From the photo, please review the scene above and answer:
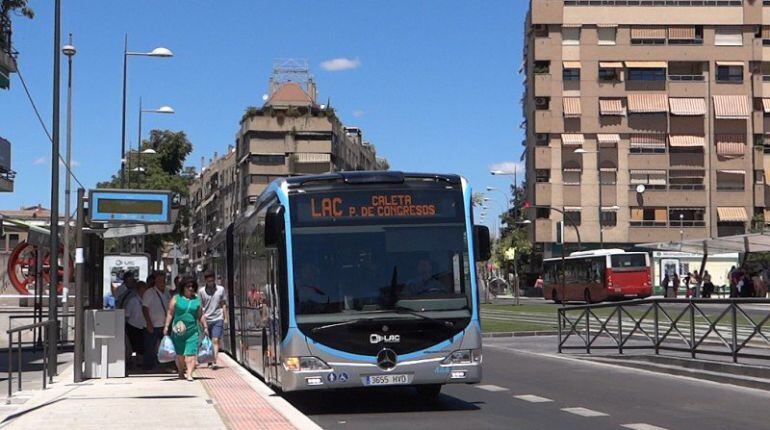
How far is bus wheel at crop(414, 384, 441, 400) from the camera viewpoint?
49.1ft

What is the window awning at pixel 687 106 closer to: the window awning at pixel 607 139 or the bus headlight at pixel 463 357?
the window awning at pixel 607 139

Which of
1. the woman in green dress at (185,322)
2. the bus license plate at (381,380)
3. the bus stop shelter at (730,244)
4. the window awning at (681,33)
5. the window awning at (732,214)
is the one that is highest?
the window awning at (681,33)

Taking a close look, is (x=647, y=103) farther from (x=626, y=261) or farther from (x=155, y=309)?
(x=155, y=309)

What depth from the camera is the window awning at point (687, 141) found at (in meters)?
80.3

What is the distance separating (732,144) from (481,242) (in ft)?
232

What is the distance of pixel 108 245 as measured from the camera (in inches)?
3366

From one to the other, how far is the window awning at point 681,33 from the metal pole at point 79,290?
223 feet

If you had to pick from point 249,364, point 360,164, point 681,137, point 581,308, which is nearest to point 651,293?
point 681,137

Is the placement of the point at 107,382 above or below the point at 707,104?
below

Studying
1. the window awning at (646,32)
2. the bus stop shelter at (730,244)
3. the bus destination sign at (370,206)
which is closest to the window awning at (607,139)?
the window awning at (646,32)

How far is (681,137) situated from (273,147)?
133 feet

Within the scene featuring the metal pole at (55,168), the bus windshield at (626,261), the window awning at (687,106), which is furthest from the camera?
the window awning at (687,106)

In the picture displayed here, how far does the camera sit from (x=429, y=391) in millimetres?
15117

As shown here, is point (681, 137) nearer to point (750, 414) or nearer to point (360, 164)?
point (360, 164)
